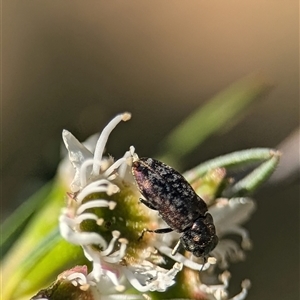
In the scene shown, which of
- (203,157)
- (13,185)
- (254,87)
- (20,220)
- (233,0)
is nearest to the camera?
→ (20,220)

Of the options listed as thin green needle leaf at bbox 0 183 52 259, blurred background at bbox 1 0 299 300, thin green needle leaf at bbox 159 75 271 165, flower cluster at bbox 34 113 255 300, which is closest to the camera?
flower cluster at bbox 34 113 255 300

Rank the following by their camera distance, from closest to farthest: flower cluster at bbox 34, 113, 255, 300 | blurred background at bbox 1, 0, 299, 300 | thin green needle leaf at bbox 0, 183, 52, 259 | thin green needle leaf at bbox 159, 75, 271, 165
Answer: flower cluster at bbox 34, 113, 255, 300
thin green needle leaf at bbox 0, 183, 52, 259
thin green needle leaf at bbox 159, 75, 271, 165
blurred background at bbox 1, 0, 299, 300

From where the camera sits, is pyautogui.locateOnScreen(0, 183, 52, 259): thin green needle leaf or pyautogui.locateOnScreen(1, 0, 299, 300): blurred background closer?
pyautogui.locateOnScreen(0, 183, 52, 259): thin green needle leaf

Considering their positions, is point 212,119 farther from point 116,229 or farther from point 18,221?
point 18,221

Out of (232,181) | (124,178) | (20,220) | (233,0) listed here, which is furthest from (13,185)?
(233,0)

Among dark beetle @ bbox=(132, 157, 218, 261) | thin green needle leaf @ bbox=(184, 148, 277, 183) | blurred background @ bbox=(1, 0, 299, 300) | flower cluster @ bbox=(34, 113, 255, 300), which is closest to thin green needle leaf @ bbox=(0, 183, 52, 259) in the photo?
flower cluster @ bbox=(34, 113, 255, 300)

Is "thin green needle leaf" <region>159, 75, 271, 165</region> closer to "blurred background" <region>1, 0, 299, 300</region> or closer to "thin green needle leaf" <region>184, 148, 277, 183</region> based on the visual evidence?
"thin green needle leaf" <region>184, 148, 277, 183</region>

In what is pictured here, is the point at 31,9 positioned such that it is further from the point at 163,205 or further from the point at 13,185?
the point at 163,205

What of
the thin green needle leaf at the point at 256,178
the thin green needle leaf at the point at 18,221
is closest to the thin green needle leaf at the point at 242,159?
the thin green needle leaf at the point at 256,178
